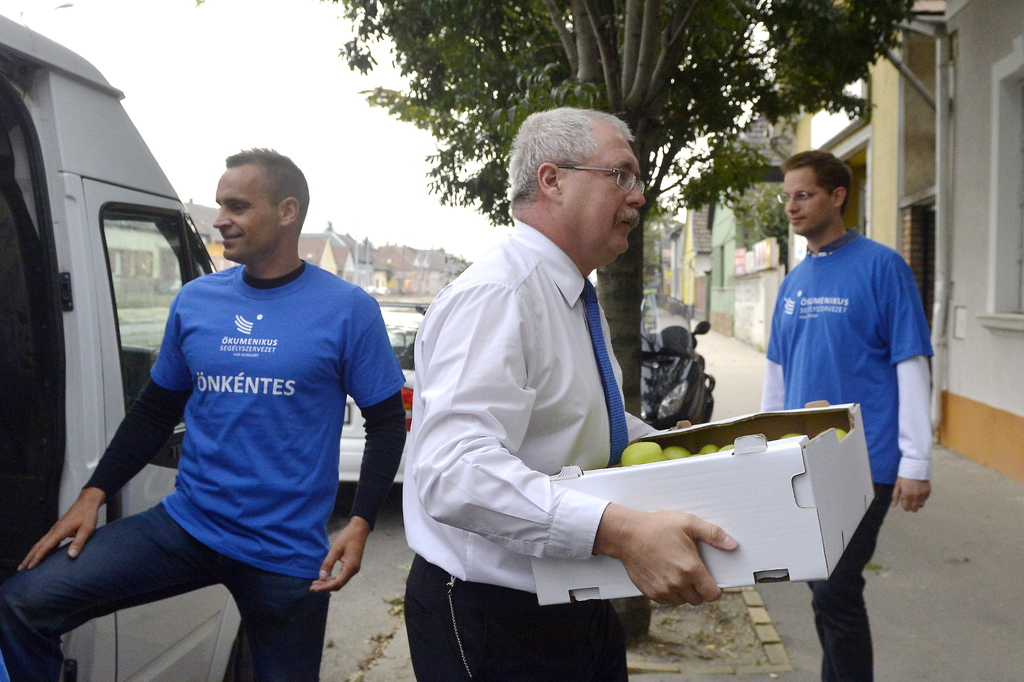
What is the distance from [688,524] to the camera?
1.54 meters

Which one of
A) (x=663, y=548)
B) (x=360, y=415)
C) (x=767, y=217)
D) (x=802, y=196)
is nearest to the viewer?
(x=663, y=548)

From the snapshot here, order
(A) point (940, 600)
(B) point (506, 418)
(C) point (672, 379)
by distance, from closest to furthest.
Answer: (B) point (506, 418), (A) point (940, 600), (C) point (672, 379)

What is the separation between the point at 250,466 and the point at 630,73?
2.91 meters

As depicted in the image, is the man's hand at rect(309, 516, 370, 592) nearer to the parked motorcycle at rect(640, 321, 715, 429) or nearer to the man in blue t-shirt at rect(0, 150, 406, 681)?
the man in blue t-shirt at rect(0, 150, 406, 681)

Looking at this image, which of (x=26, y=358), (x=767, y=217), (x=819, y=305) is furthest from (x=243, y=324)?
(x=767, y=217)

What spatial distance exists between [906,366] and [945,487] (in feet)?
16.3

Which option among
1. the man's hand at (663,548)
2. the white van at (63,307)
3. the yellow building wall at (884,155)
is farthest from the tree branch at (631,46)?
the yellow building wall at (884,155)

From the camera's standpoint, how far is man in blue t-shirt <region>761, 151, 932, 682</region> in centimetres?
314

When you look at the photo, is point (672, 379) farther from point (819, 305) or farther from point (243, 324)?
point (243, 324)

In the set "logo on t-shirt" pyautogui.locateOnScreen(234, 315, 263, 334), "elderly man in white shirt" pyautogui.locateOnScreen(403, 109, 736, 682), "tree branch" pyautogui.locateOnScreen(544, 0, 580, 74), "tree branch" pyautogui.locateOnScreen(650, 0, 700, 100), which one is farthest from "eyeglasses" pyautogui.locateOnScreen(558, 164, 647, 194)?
"tree branch" pyautogui.locateOnScreen(544, 0, 580, 74)

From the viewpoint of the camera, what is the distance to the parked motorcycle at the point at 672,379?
28.8 feet

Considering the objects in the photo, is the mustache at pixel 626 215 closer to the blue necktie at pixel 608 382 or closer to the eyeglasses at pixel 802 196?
the blue necktie at pixel 608 382

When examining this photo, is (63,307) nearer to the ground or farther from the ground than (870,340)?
farther from the ground

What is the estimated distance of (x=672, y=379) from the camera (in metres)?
9.04
